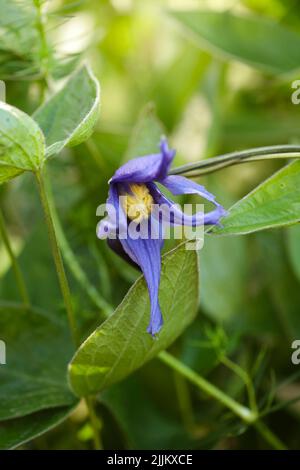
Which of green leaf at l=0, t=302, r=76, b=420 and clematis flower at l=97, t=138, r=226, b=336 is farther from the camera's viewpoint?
green leaf at l=0, t=302, r=76, b=420

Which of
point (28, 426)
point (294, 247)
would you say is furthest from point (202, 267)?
point (28, 426)

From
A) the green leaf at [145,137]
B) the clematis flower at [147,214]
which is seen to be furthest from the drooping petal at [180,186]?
the green leaf at [145,137]

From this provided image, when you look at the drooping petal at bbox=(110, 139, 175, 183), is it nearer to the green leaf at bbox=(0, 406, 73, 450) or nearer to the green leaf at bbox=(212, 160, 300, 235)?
the green leaf at bbox=(212, 160, 300, 235)

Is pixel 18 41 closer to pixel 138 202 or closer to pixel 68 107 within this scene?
pixel 68 107

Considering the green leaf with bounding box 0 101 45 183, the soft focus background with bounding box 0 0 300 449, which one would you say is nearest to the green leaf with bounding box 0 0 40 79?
the soft focus background with bounding box 0 0 300 449

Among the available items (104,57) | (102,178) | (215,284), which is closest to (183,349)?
(215,284)
